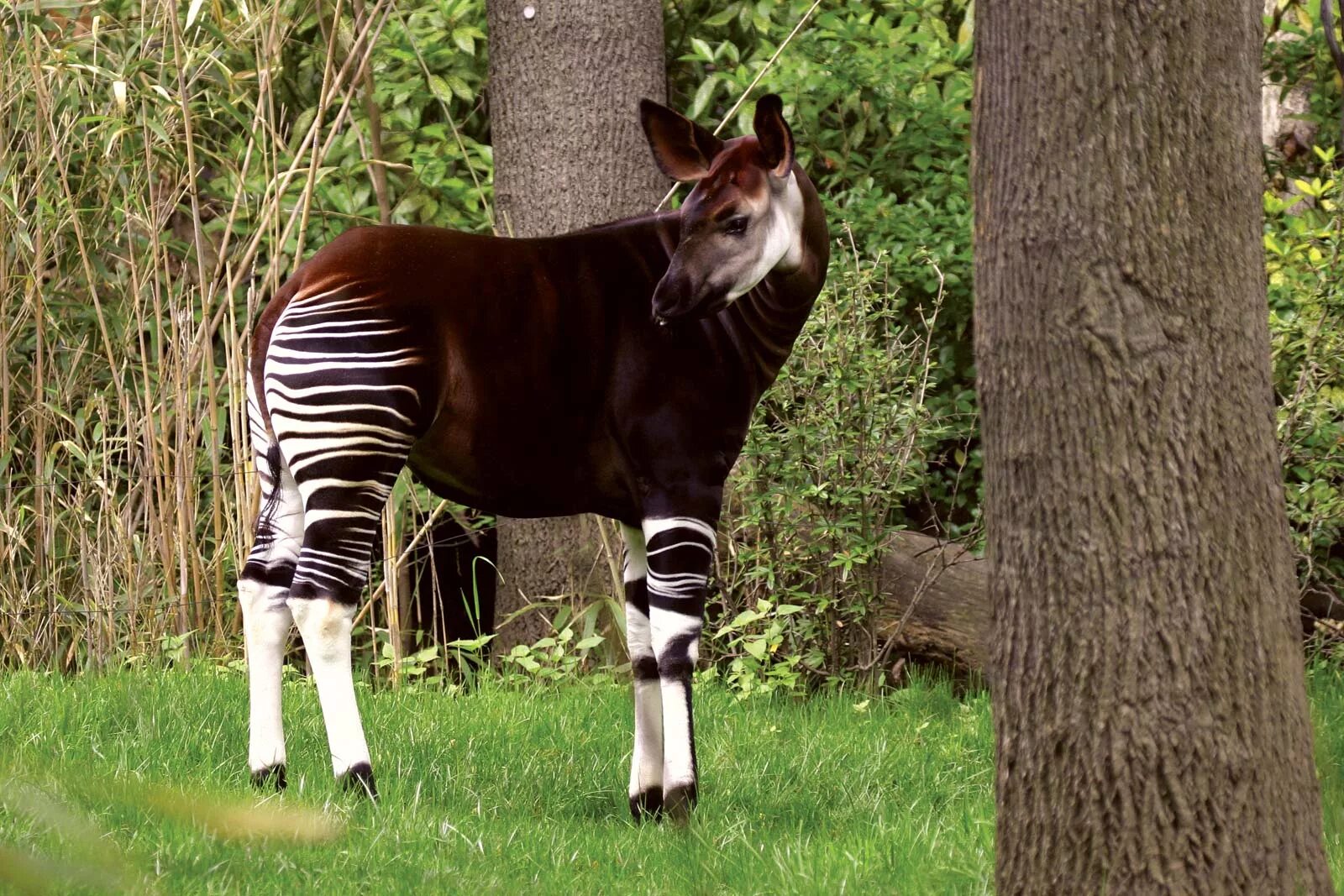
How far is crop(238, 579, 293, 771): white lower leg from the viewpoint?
3234 mm

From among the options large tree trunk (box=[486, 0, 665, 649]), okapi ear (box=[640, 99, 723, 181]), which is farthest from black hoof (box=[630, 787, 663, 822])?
large tree trunk (box=[486, 0, 665, 649])

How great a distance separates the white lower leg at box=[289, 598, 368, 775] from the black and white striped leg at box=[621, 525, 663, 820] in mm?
597

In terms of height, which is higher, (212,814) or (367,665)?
(212,814)

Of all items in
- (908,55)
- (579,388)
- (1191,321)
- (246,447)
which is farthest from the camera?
(908,55)

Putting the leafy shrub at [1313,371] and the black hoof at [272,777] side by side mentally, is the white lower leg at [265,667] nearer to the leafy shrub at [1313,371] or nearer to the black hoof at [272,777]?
the black hoof at [272,777]

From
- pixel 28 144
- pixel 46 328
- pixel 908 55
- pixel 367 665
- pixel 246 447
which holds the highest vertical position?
pixel 908 55

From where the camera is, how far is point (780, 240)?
316 cm

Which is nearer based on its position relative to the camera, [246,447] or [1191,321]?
[1191,321]

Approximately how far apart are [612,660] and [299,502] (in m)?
1.92

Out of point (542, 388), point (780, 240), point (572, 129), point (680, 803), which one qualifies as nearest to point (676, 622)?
point (680, 803)

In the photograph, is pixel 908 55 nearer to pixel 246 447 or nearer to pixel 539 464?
pixel 246 447

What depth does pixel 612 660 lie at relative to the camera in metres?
5.03

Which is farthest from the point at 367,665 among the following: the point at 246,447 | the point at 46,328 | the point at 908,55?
the point at 908,55

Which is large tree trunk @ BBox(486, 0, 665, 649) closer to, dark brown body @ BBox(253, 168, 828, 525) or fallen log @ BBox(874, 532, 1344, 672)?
fallen log @ BBox(874, 532, 1344, 672)
